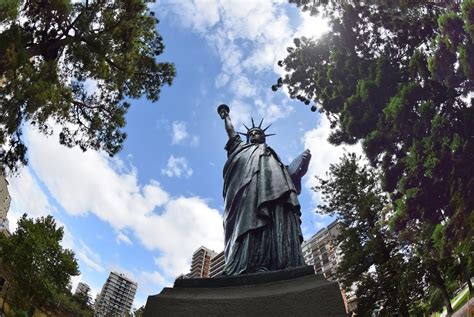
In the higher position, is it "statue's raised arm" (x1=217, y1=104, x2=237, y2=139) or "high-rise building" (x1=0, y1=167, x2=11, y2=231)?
"high-rise building" (x1=0, y1=167, x2=11, y2=231)

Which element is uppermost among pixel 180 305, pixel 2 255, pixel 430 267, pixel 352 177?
pixel 352 177

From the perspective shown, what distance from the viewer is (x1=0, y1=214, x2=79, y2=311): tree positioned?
15.7 m

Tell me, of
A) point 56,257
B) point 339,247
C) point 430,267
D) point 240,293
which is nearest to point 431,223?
point 430,267

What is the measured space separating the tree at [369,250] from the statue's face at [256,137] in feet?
23.6

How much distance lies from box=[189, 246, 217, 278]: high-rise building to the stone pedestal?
5674cm

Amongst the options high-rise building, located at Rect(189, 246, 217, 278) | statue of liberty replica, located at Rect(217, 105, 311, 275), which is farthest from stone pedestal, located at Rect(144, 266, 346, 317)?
high-rise building, located at Rect(189, 246, 217, 278)

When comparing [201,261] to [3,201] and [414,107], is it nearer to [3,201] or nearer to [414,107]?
[3,201]

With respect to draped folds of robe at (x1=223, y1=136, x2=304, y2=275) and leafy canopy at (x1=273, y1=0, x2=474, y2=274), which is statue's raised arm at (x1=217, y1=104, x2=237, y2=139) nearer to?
draped folds of robe at (x1=223, y1=136, x2=304, y2=275)

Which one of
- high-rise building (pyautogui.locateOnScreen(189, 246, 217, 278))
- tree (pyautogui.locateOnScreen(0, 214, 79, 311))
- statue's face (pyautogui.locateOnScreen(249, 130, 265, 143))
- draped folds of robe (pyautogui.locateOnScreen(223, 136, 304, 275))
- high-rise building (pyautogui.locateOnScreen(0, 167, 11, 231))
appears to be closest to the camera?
draped folds of robe (pyautogui.locateOnScreen(223, 136, 304, 275))

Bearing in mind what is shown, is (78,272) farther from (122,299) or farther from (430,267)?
(122,299)

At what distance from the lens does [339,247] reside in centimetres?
1285

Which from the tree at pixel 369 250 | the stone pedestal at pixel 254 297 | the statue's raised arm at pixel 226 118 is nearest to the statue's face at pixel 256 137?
the statue's raised arm at pixel 226 118

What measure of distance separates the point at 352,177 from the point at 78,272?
13.5m

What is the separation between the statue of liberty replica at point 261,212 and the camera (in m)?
3.47
